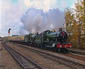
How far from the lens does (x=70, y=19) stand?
25.9 meters

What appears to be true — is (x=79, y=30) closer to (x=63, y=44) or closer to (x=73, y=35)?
(x=73, y=35)

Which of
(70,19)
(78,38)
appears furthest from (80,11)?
(78,38)

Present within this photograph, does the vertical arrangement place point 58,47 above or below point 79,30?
below

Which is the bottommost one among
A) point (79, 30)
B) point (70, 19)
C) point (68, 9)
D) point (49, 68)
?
point (49, 68)

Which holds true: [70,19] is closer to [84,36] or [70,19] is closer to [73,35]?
[73,35]

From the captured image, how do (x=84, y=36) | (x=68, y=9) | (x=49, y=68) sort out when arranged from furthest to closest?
(x=68, y=9), (x=84, y=36), (x=49, y=68)

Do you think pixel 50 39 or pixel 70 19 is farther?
pixel 70 19

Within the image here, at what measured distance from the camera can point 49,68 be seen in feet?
33.7

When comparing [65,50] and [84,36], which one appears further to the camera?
[84,36]

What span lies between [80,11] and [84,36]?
13.9 feet

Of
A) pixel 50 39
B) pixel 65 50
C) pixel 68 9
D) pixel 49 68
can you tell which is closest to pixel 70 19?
pixel 68 9

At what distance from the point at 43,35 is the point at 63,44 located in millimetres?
7406

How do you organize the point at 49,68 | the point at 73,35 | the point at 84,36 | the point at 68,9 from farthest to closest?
the point at 68,9 < the point at 73,35 < the point at 84,36 < the point at 49,68

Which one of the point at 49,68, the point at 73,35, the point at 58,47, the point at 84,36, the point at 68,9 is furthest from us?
the point at 68,9
